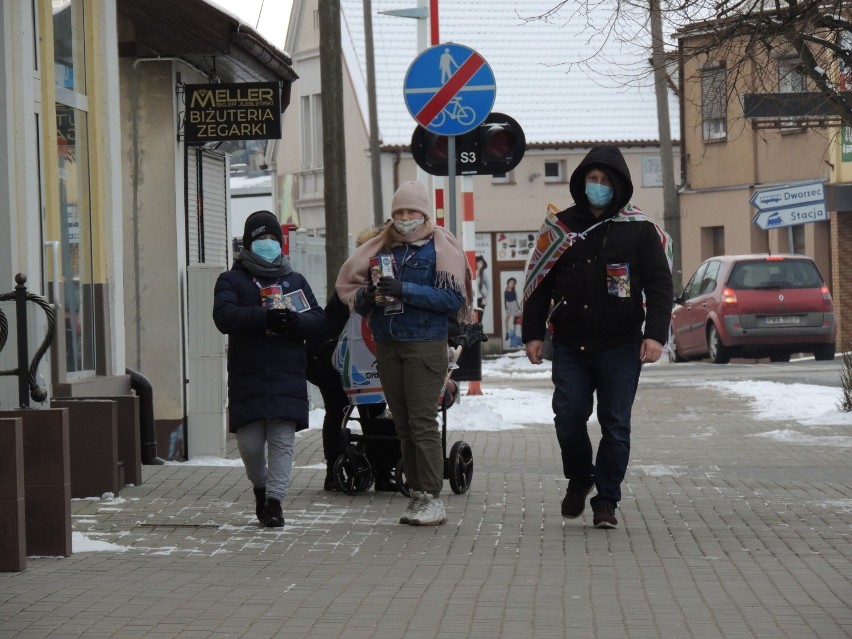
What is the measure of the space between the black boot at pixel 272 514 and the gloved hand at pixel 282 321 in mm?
914

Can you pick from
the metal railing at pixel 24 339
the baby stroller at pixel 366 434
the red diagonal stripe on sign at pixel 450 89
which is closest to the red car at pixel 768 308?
the red diagonal stripe on sign at pixel 450 89

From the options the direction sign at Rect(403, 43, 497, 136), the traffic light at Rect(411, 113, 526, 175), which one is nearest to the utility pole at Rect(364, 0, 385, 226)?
the traffic light at Rect(411, 113, 526, 175)

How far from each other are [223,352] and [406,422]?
13.1 ft

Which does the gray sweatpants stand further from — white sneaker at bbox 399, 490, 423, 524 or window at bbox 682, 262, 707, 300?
window at bbox 682, 262, 707, 300

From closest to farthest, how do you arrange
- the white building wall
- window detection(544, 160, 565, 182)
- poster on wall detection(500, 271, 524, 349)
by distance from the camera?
1. the white building wall
2. poster on wall detection(500, 271, 524, 349)
3. window detection(544, 160, 565, 182)

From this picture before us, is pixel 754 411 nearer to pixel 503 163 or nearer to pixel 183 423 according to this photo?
pixel 503 163

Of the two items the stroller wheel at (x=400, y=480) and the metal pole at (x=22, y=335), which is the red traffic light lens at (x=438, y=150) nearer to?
the stroller wheel at (x=400, y=480)

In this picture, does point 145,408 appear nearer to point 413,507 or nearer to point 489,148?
point 413,507

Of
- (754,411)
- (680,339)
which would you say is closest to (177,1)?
(754,411)

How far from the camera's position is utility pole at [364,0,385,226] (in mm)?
40344

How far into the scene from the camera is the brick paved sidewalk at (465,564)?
633 cm

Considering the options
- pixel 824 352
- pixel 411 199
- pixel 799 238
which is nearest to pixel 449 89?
pixel 411 199

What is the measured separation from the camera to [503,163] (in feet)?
44.9

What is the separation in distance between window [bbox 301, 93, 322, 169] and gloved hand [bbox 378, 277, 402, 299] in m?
38.9
